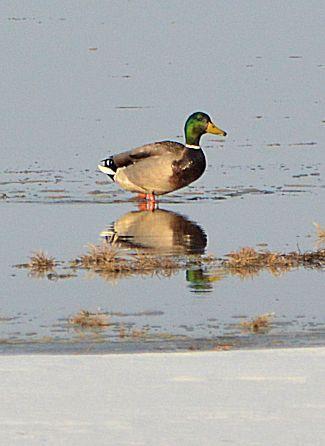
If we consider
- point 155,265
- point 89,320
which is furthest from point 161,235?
point 89,320

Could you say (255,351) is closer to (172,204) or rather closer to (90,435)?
(90,435)

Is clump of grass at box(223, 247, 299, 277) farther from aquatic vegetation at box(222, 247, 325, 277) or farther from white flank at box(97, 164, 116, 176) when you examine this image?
white flank at box(97, 164, 116, 176)

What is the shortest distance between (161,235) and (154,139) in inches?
218

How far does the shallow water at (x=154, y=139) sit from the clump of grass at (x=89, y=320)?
0.21 ft

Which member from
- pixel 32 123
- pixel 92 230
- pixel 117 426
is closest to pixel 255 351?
pixel 117 426

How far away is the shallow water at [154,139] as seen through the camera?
32.1 feet

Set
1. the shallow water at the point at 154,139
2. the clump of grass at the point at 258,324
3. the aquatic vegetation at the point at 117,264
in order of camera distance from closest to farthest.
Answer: the clump of grass at the point at 258,324 < the shallow water at the point at 154,139 < the aquatic vegetation at the point at 117,264

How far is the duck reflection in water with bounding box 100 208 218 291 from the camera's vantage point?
39.3 feet

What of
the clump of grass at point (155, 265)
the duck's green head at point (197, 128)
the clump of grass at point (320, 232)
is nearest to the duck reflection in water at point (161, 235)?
the clump of grass at point (155, 265)

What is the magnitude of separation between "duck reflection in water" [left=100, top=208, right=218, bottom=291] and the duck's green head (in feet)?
4.94

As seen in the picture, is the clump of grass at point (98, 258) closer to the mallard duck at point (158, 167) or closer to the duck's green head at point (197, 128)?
the mallard duck at point (158, 167)

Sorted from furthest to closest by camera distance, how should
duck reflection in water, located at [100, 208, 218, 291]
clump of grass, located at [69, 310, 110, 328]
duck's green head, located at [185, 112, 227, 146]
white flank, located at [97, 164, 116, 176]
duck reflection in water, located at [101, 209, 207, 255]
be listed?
1. duck's green head, located at [185, 112, 227, 146]
2. white flank, located at [97, 164, 116, 176]
3. duck reflection in water, located at [101, 209, 207, 255]
4. duck reflection in water, located at [100, 208, 218, 291]
5. clump of grass, located at [69, 310, 110, 328]

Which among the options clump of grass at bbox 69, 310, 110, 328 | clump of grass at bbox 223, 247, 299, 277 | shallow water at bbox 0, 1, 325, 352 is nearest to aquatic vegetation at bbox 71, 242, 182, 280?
shallow water at bbox 0, 1, 325, 352

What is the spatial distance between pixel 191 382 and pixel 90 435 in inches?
42.0
